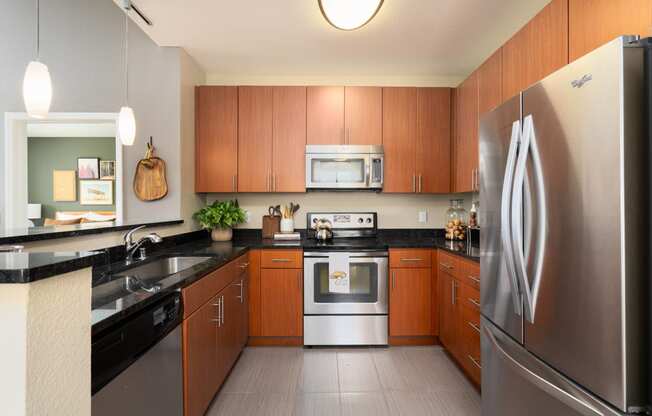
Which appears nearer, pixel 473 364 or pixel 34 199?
pixel 473 364

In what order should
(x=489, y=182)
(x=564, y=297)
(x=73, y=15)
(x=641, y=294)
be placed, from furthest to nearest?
1. (x=73, y=15)
2. (x=489, y=182)
3. (x=564, y=297)
4. (x=641, y=294)

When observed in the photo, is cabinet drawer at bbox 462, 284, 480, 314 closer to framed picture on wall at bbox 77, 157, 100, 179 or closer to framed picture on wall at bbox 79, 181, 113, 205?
framed picture on wall at bbox 79, 181, 113, 205

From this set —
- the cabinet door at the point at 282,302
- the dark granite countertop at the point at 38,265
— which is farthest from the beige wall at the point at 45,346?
the cabinet door at the point at 282,302

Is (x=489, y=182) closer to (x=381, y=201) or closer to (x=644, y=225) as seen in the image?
(x=644, y=225)

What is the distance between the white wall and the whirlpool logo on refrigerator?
2.69m

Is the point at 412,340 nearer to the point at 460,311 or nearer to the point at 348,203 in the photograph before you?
the point at 460,311

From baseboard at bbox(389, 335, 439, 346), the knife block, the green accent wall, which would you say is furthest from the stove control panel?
the green accent wall

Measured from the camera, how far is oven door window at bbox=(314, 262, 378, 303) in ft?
9.70

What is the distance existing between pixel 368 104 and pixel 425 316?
1952 millimetres

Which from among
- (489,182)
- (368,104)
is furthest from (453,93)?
(489,182)

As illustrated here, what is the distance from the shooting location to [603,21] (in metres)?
1.37

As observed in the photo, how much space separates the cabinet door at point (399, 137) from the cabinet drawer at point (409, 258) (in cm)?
62

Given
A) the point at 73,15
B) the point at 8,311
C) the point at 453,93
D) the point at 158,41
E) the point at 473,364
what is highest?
the point at 73,15

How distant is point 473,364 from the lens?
222 cm
